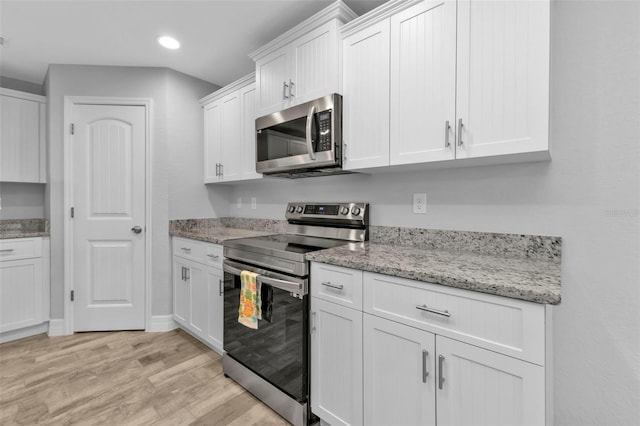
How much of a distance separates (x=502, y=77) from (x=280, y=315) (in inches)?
61.9

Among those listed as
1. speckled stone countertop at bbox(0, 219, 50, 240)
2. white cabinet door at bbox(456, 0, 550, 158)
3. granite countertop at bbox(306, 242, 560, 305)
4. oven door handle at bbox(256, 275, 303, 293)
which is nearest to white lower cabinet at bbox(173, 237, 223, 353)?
oven door handle at bbox(256, 275, 303, 293)

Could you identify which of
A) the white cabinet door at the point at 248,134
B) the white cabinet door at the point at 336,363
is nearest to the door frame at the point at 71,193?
the white cabinet door at the point at 248,134

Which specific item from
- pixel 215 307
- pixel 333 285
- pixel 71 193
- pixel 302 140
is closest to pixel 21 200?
pixel 71 193

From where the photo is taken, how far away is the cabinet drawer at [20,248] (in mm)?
2586

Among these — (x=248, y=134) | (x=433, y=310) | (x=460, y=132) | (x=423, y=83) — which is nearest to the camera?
(x=433, y=310)

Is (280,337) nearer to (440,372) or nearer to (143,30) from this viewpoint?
(440,372)

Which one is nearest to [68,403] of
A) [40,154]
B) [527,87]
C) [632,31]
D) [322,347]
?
[322,347]

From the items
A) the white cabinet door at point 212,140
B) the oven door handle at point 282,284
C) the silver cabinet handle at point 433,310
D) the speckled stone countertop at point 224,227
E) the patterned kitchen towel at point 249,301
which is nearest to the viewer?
the silver cabinet handle at point 433,310

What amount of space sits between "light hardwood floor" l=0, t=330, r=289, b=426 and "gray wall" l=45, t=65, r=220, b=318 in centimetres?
41

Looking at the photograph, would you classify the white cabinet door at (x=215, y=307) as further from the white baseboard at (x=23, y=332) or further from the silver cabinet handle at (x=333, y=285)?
the white baseboard at (x=23, y=332)

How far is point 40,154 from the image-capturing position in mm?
2939

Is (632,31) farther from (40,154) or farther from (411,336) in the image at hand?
(40,154)

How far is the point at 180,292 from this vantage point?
271 cm

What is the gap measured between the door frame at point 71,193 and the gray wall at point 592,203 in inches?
112
